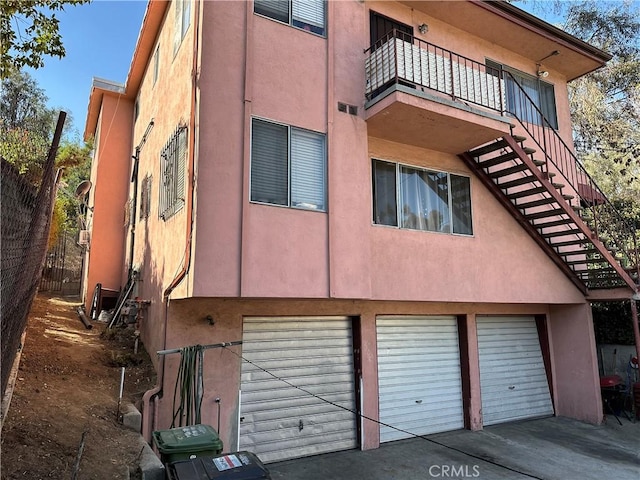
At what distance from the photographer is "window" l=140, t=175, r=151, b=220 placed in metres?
11.0

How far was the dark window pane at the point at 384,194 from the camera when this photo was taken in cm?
895

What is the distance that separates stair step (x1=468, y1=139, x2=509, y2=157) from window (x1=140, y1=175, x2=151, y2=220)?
8.00 meters

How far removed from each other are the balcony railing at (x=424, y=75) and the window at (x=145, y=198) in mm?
6101

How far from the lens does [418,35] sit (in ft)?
33.5

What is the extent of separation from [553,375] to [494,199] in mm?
5399

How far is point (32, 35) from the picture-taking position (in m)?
7.10

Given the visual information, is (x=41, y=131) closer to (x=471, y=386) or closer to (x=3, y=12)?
(x=3, y=12)

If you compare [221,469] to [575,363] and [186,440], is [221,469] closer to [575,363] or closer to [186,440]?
[186,440]

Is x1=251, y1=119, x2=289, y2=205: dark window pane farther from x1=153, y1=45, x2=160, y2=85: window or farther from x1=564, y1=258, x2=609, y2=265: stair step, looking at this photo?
x1=564, y1=258, x2=609, y2=265: stair step

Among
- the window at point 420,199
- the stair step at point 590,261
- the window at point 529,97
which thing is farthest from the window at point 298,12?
the stair step at point 590,261

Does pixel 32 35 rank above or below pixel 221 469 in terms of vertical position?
above

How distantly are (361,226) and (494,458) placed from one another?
208 inches

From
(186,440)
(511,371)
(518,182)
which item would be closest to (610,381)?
(511,371)

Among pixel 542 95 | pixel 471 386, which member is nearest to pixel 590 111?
pixel 542 95
